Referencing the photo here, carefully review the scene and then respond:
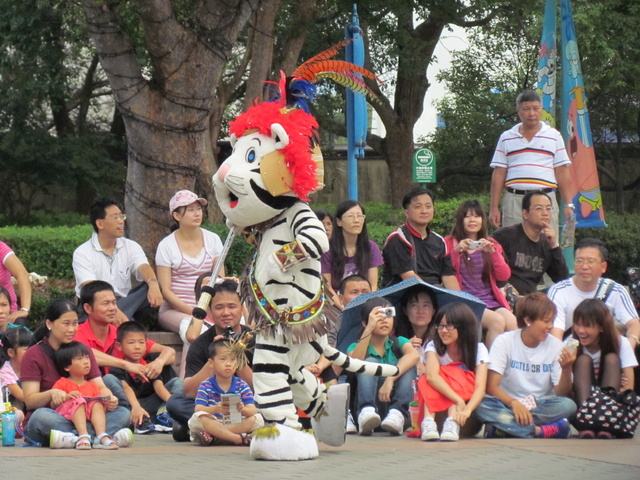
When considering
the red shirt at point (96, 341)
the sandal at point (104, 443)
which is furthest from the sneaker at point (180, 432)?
the red shirt at point (96, 341)

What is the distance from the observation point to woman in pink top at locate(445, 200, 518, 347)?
9.46 m

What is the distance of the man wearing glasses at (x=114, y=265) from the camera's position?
962 centimetres

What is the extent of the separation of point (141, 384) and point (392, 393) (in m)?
1.97

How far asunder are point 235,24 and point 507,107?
11556mm

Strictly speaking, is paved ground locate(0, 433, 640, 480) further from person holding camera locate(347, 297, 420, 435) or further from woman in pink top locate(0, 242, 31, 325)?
woman in pink top locate(0, 242, 31, 325)

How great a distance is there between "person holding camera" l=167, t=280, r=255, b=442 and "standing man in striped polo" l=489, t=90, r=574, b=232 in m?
3.39

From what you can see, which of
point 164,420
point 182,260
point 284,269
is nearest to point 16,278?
point 182,260

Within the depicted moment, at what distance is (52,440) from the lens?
289 inches

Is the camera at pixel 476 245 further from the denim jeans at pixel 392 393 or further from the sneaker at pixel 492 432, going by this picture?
the sneaker at pixel 492 432

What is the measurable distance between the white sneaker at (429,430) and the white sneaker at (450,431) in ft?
0.17

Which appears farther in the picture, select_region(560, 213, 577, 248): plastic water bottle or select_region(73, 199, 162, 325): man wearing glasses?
select_region(560, 213, 577, 248): plastic water bottle

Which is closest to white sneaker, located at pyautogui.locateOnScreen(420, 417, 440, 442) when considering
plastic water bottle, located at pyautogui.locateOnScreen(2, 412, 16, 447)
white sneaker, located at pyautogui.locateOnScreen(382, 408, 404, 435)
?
white sneaker, located at pyautogui.locateOnScreen(382, 408, 404, 435)

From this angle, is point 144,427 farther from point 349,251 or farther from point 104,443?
point 349,251

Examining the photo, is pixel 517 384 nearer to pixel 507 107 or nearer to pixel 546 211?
pixel 546 211
